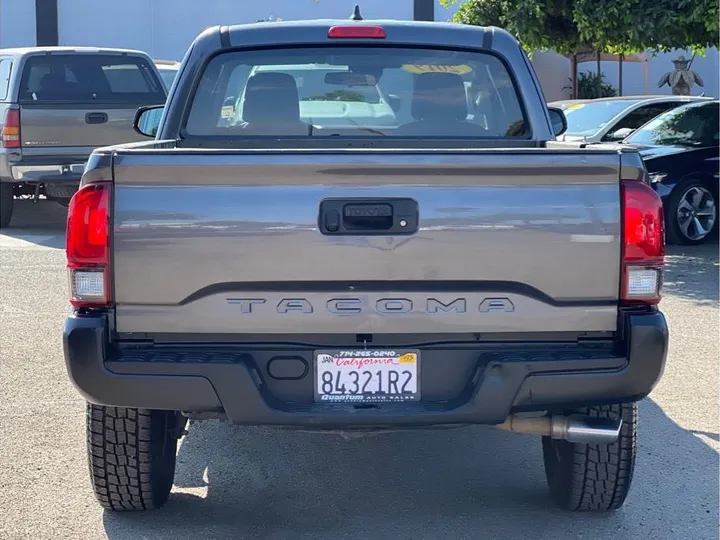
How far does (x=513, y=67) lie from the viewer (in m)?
5.19

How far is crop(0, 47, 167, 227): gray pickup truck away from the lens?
12.4 metres

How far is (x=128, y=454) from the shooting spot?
419cm

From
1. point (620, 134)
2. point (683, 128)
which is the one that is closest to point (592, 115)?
point (620, 134)

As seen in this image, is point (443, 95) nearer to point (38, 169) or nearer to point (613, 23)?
point (613, 23)

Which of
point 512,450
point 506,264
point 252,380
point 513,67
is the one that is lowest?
point 512,450

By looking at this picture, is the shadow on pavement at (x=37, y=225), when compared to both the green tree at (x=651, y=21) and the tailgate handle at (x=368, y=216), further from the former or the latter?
the tailgate handle at (x=368, y=216)

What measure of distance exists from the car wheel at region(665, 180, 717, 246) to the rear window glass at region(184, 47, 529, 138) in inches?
273

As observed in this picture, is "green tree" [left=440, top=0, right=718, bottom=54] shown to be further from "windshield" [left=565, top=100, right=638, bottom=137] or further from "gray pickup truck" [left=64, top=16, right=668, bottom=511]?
"gray pickup truck" [left=64, top=16, right=668, bottom=511]

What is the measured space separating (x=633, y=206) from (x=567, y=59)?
23.8 meters

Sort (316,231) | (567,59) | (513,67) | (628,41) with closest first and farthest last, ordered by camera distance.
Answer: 1. (316,231)
2. (513,67)
3. (628,41)
4. (567,59)

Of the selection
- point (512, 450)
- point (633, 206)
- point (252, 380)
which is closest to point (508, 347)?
point (633, 206)

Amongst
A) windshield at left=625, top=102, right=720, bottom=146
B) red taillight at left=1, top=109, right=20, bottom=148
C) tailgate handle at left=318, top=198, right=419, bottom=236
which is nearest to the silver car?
windshield at left=625, top=102, right=720, bottom=146

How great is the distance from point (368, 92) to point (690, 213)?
742 cm

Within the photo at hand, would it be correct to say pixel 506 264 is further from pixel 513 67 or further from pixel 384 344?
pixel 513 67
